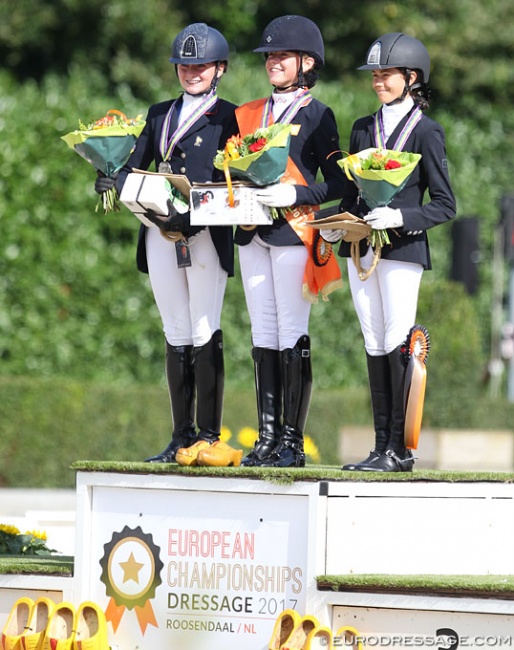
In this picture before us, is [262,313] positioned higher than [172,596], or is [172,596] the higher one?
[262,313]

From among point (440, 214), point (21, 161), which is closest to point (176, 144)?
point (440, 214)

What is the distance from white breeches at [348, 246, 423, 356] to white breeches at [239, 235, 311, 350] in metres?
0.28

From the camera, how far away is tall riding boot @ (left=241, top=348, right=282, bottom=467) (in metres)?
7.21

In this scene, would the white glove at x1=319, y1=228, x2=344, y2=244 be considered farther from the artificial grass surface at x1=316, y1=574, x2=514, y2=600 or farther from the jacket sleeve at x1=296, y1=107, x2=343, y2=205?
the artificial grass surface at x1=316, y1=574, x2=514, y2=600

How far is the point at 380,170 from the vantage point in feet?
21.5

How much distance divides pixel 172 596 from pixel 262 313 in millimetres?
1431

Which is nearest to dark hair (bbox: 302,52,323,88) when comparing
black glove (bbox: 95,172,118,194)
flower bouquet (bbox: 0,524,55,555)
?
black glove (bbox: 95,172,118,194)

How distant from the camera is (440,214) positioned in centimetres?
679

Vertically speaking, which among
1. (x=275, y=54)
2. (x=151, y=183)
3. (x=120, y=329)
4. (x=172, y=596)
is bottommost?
(x=172, y=596)

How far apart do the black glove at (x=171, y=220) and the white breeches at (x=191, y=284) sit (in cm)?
13

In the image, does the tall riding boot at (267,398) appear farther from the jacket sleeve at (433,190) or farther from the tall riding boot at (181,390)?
the jacket sleeve at (433,190)

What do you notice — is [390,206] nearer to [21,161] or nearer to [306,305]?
[306,305]

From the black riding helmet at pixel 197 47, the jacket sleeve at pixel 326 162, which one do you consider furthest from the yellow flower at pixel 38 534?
the black riding helmet at pixel 197 47

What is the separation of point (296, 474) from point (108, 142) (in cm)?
185
